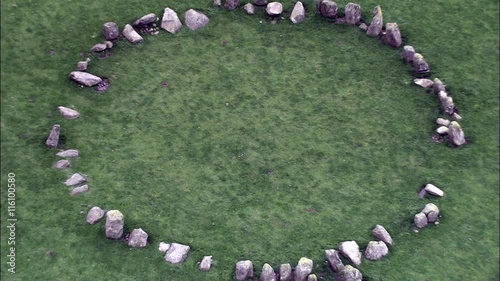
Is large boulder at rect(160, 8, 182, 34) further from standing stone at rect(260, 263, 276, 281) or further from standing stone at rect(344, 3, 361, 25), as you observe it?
standing stone at rect(260, 263, 276, 281)

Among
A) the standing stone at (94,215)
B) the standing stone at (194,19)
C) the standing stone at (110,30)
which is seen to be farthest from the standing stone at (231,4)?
the standing stone at (94,215)

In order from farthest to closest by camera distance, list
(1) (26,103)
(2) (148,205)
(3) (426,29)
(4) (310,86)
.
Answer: (3) (426,29), (4) (310,86), (1) (26,103), (2) (148,205)

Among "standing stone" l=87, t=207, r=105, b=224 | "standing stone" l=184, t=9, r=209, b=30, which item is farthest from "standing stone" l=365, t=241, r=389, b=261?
"standing stone" l=184, t=9, r=209, b=30

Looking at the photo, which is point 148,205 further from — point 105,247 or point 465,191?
point 465,191

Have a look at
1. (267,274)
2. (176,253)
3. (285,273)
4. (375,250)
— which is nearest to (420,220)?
(375,250)

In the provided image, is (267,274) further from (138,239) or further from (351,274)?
(138,239)

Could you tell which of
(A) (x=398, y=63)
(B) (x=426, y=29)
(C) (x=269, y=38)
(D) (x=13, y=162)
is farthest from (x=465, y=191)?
(D) (x=13, y=162)

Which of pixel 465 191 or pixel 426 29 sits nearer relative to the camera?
pixel 465 191
